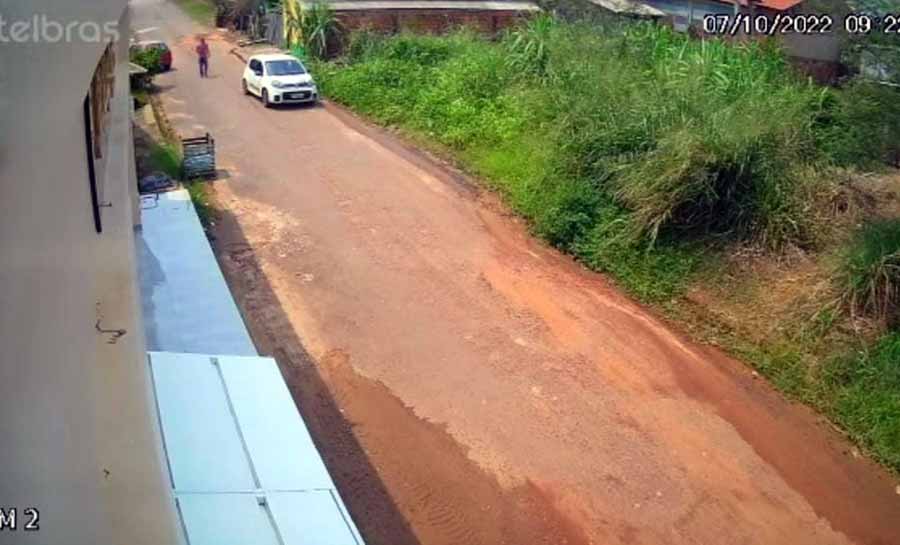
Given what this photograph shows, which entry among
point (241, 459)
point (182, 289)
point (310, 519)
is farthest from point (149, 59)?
point (310, 519)

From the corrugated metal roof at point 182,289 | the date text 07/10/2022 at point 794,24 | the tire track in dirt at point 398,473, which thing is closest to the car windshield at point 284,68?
the corrugated metal roof at point 182,289

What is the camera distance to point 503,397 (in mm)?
8758

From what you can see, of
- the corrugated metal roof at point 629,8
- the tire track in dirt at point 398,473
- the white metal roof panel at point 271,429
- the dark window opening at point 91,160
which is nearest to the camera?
the dark window opening at point 91,160

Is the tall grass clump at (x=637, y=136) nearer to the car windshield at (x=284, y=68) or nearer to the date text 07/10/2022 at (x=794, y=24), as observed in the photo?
the date text 07/10/2022 at (x=794, y=24)

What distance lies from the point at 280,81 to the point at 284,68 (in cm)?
54

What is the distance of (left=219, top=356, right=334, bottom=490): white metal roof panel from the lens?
20.6 feet

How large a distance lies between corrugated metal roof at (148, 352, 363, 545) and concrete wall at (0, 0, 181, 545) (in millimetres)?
1123

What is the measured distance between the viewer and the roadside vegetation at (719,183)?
29.7 feet

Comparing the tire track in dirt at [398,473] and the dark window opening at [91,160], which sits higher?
the dark window opening at [91,160]

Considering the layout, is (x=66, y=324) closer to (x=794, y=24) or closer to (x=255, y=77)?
(x=794, y=24)

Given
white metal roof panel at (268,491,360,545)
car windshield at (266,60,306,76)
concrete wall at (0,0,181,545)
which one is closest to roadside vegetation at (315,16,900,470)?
car windshield at (266,60,306,76)

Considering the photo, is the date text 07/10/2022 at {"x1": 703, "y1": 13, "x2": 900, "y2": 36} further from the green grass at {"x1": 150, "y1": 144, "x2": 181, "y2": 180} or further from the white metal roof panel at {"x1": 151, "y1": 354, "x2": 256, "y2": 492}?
the green grass at {"x1": 150, "y1": 144, "x2": 181, "y2": 180}

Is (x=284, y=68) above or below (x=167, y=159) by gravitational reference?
above

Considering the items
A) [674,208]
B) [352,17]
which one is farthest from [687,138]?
[352,17]
